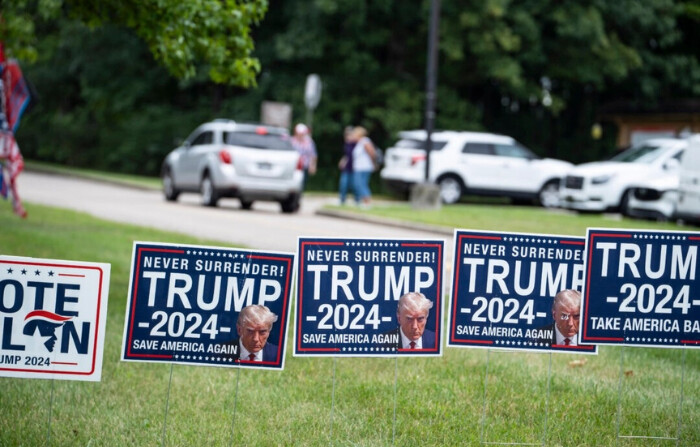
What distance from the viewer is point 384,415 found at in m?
5.80

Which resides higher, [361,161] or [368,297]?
[361,161]

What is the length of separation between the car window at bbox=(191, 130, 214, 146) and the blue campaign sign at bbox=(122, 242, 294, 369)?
18028 millimetres

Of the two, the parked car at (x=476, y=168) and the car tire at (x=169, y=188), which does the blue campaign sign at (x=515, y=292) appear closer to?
the car tire at (x=169, y=188)

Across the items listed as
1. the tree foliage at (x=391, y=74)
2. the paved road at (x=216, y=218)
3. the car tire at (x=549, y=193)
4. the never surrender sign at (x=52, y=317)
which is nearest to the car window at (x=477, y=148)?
the car tire at (x=549, y=193)

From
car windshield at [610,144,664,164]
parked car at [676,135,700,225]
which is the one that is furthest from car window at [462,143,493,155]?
parked car at [676,135,700,225]

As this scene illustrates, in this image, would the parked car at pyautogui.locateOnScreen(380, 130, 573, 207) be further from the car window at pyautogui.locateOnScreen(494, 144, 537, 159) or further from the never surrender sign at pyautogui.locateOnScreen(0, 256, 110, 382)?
the never surrender sign at pyautogui.locateOnScreen(0, 256, 110, 382)

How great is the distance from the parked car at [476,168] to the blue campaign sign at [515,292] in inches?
→ 862

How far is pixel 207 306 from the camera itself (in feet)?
16.3

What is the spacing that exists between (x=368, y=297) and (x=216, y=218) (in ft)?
46.3

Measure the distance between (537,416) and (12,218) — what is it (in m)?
12.5

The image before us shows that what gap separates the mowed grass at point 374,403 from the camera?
17.4 feet

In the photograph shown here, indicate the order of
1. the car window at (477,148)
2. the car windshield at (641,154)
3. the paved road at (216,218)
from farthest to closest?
1. the car window at (477,148)
2. the car windshield at (641,154)
3. the paved road at (216,218)

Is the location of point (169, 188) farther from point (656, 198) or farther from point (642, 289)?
point (642, 289)

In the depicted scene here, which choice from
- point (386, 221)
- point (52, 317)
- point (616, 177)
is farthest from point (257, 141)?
point (52, 317)
